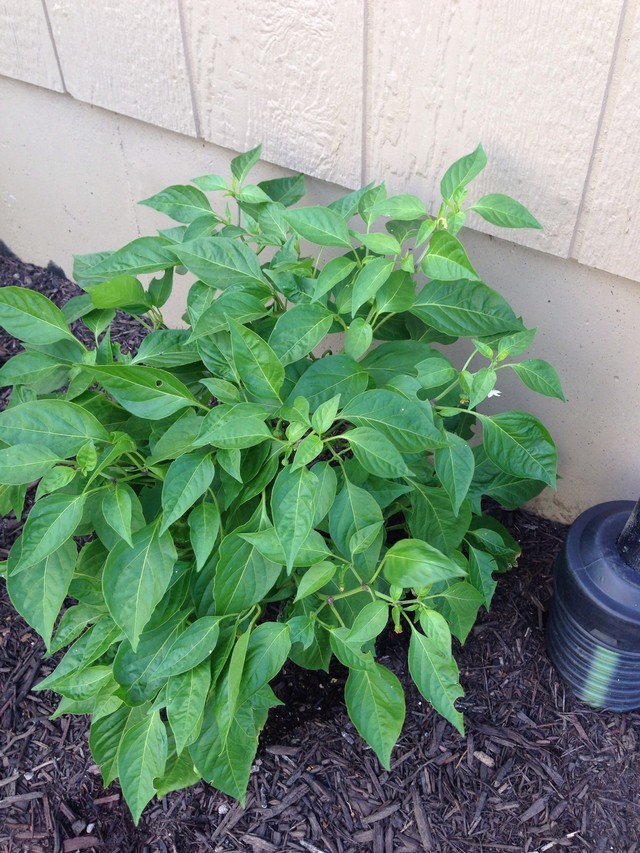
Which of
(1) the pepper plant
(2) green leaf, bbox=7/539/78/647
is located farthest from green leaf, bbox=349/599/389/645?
(2) green leaf, bbox=7/539/78/647

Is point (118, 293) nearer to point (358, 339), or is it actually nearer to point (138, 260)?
point (138, 260)

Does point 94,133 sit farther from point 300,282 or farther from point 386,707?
point 386,707

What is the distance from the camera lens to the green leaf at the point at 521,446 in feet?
5.08

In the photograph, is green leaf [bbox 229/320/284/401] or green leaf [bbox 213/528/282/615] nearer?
green leaf [bbox 229/320/284/401]

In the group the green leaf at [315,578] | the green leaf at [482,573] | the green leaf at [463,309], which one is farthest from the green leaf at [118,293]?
the green leaf at [482,573]

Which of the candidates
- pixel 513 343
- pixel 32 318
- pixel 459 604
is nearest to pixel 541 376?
pixel 513 343

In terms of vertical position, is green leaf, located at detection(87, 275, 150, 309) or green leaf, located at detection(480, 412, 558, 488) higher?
green leaf, located at detection(87, 275, 150, 309)

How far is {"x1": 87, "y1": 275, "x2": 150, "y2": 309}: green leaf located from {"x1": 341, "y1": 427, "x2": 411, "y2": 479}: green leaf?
0.64 meters

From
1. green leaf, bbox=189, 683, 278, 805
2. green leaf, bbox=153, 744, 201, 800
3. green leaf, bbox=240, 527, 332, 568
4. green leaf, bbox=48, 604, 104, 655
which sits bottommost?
green leaf, bbox=153, 744, 201, 800

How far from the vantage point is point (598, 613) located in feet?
5.89

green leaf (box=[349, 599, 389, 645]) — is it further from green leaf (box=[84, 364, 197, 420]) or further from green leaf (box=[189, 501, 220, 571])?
green leaf (box=[84, 364, 197, 420])

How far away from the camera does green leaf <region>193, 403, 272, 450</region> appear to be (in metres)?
1.36

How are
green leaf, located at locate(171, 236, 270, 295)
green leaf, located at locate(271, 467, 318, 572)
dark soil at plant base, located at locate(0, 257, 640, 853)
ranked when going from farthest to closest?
dark soil at plant base, located at locate(0, 257, 640, 853) → green leaf, located at locate(171, 236, 270, 295) → green leaf, located at locate(271, 467, 318, 572)

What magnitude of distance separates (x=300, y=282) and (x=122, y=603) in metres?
0.74
